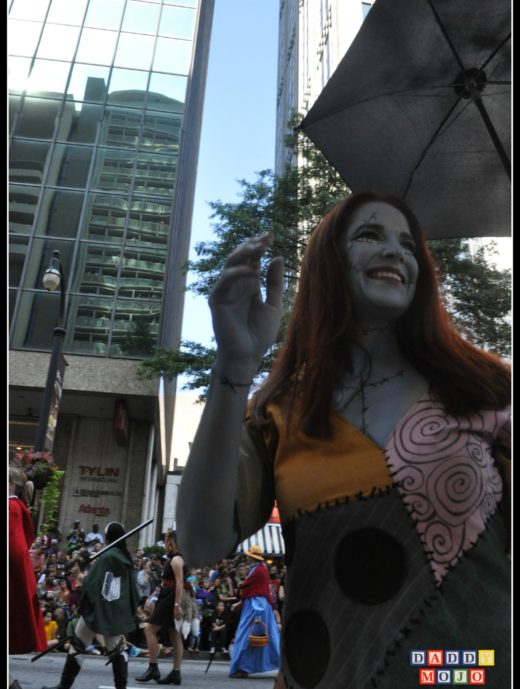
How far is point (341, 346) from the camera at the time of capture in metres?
1.33

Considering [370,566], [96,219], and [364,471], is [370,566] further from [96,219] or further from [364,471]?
[96,219]

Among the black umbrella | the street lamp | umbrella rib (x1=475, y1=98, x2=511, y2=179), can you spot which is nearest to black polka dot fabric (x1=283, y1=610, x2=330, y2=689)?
the black umbrella

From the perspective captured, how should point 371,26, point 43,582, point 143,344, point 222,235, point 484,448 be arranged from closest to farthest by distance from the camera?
point 484,448
point 371,26
point 43,582
point 222,235
point 143,344

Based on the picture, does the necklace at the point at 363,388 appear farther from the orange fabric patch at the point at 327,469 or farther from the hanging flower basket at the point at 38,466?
the hanging flower basket at the point at 38,466

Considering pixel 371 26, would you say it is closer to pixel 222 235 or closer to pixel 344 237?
pixel 344 237

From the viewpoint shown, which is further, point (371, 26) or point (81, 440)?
point (81, 440)

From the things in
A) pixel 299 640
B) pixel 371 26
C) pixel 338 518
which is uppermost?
pixel 371 26

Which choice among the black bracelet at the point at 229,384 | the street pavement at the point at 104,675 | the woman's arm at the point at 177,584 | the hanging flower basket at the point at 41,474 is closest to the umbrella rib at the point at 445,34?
the black bracelet at the point at 229,384

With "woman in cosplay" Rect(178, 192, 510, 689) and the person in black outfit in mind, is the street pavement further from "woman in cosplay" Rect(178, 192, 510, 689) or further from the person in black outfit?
"woman in cosplay" Rect(178, 192, 510, 689)

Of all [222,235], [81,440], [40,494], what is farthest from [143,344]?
[40,494]

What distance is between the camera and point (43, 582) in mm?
12383

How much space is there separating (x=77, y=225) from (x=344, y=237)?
79.4ft

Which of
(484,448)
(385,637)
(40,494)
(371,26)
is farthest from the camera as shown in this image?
(40,494)

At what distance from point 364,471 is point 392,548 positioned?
0.13 m
